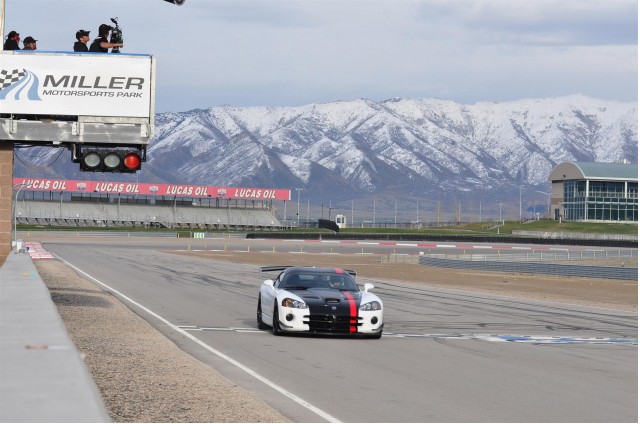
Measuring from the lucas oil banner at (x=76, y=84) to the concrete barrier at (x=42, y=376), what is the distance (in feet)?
38.6

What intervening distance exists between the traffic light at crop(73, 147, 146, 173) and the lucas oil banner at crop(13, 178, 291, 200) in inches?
5288

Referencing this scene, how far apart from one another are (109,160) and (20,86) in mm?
2391

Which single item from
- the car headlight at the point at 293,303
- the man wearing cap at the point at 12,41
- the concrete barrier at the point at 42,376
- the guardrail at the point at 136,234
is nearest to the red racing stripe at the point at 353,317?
the car headlight at the point at 293,303

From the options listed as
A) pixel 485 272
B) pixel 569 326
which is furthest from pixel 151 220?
pixel 569 326

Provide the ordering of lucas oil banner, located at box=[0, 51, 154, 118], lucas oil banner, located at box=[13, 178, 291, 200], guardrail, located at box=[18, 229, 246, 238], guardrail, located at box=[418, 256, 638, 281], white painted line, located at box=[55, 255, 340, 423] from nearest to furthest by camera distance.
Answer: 1. white painted line, located at box=[55, 255, 340, 423]
2. lucas oil banner, located at box=[0, 51, 154, 118]
3. guardrail, located at box=[418, 256, 638, 281]
4. guardrail, located at box=[18, 229, 246, 238]
5. lucas oil banner, located at box=[13, 178, 291, 200]

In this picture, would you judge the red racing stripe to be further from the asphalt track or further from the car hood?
the asphalt track

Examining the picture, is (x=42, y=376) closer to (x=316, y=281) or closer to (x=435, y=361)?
(x=435, y=361)

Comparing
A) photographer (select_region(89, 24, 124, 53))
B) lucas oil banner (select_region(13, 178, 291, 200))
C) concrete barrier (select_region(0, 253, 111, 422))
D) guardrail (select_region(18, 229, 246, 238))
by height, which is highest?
lucas oil banner (select_region(13, 178, 291, 200))

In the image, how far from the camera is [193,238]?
11625 centimetres

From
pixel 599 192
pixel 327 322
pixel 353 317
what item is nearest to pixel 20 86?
pixel 327 322

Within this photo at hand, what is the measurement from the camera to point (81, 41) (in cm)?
2220

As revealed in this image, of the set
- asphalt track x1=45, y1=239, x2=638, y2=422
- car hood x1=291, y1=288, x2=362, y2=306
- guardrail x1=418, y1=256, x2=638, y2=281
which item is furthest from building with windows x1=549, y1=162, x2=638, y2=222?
car hood x1=291, y1=288, x2=362, y2=306

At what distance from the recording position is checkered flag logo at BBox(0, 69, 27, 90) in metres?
22.1

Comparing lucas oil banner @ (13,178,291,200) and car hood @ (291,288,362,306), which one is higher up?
lucas oil banner @ (13,178,291,200)
